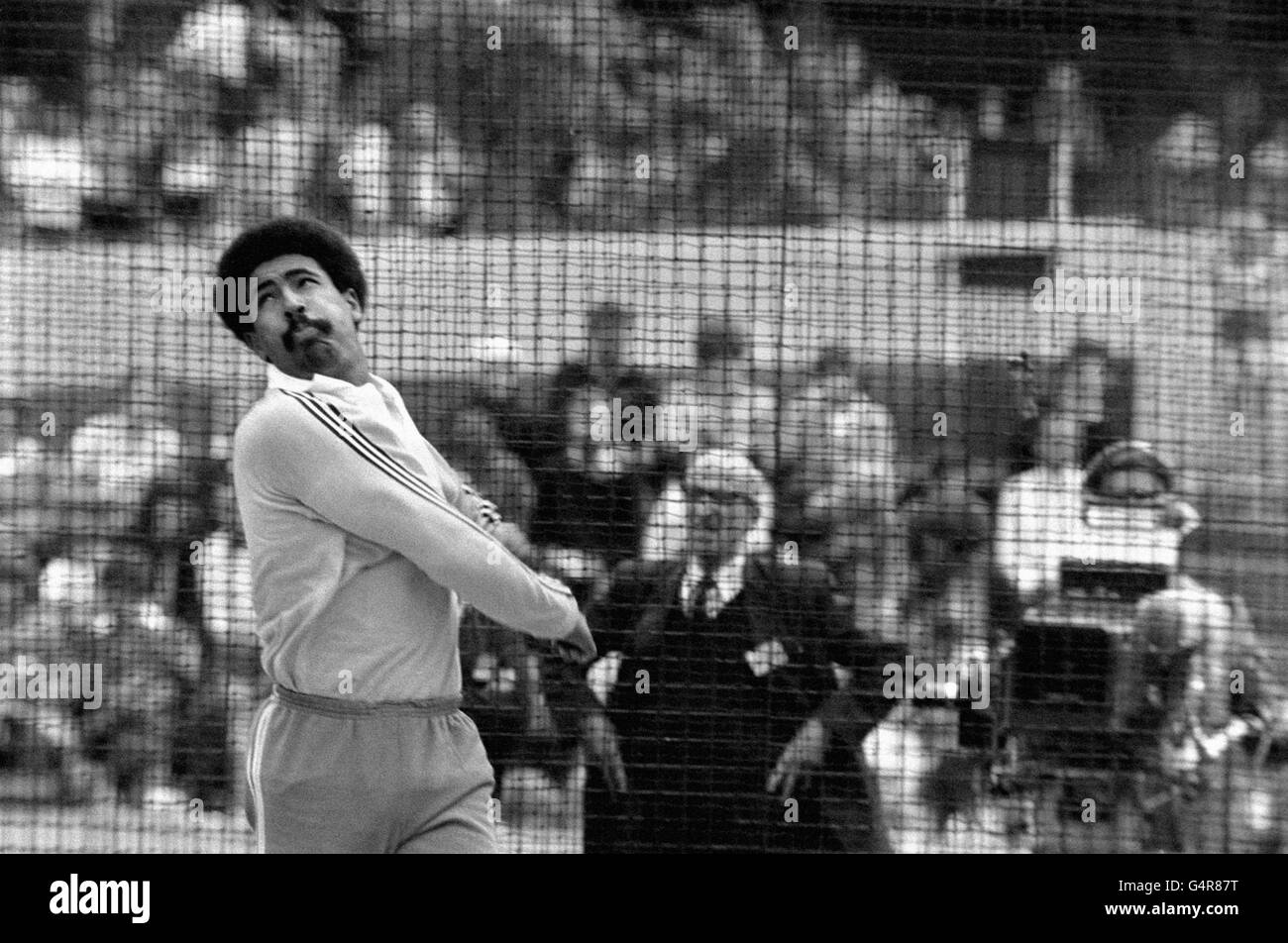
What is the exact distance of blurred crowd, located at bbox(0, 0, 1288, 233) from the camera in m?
3.73

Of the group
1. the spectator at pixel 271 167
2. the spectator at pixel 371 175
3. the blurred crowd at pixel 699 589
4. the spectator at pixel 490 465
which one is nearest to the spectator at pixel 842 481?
the blurred crowd at pixel 699 589

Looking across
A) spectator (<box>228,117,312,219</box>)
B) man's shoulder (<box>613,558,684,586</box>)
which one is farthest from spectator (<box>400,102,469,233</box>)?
man's shoulder (<box>613,558,684,586</box>)

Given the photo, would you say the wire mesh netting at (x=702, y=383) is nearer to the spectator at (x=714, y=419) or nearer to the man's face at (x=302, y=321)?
the spectator at (x=714, y=419)

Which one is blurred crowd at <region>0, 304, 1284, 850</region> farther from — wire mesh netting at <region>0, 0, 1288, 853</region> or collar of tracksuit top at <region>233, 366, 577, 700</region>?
collar of tracksuit top at <region>233, 366, 577, 700</region>

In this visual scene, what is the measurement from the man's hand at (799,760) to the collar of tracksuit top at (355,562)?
1.32 metres

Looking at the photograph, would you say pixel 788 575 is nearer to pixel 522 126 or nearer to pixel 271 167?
pixel 522 126

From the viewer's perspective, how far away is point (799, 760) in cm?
366

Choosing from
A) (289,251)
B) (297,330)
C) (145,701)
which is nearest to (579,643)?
(297,330)

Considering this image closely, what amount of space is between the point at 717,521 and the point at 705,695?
1.30 feet

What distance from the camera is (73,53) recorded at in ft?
12.3

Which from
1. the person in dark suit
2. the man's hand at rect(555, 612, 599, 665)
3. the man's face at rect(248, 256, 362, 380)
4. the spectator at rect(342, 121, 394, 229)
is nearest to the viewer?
the man's hand at rect(555, 612, 599, 665)

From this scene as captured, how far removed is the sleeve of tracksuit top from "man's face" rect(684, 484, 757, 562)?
1.33 metres

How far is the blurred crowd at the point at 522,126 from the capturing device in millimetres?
3729
